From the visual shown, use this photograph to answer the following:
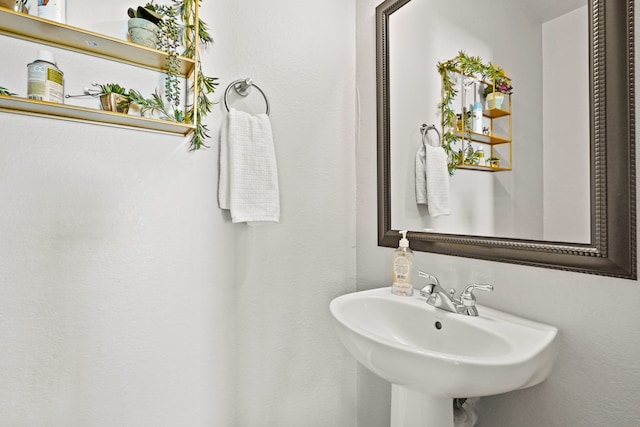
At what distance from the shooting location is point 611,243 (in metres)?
0.75

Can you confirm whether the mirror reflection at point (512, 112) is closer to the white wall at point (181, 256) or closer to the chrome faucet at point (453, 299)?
the chrome faucet at point (453, 299)

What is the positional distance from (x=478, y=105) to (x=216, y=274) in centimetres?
108

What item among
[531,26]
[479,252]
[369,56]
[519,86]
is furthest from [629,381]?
[369,56]

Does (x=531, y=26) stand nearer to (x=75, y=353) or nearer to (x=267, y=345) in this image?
(x=267, y=345)

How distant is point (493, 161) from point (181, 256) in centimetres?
107

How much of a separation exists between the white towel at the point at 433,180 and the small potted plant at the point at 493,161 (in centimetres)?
15

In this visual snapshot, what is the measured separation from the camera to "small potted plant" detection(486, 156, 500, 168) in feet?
3.36

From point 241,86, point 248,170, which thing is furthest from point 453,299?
point 241,86

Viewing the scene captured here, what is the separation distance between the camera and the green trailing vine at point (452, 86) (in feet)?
3.56

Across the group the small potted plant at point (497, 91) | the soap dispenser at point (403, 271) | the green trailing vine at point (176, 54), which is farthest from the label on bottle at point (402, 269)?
the green trailing vine at point (176, 54)

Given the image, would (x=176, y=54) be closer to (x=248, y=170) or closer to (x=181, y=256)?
(x=248, y=170)

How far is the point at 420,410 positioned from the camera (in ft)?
3.03

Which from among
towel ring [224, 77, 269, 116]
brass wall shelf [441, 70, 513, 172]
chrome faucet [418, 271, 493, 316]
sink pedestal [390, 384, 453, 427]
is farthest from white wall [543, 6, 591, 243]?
towel ring [224, 77, 269, 116]

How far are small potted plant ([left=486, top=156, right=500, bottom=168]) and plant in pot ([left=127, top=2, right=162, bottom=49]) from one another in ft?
3.56
